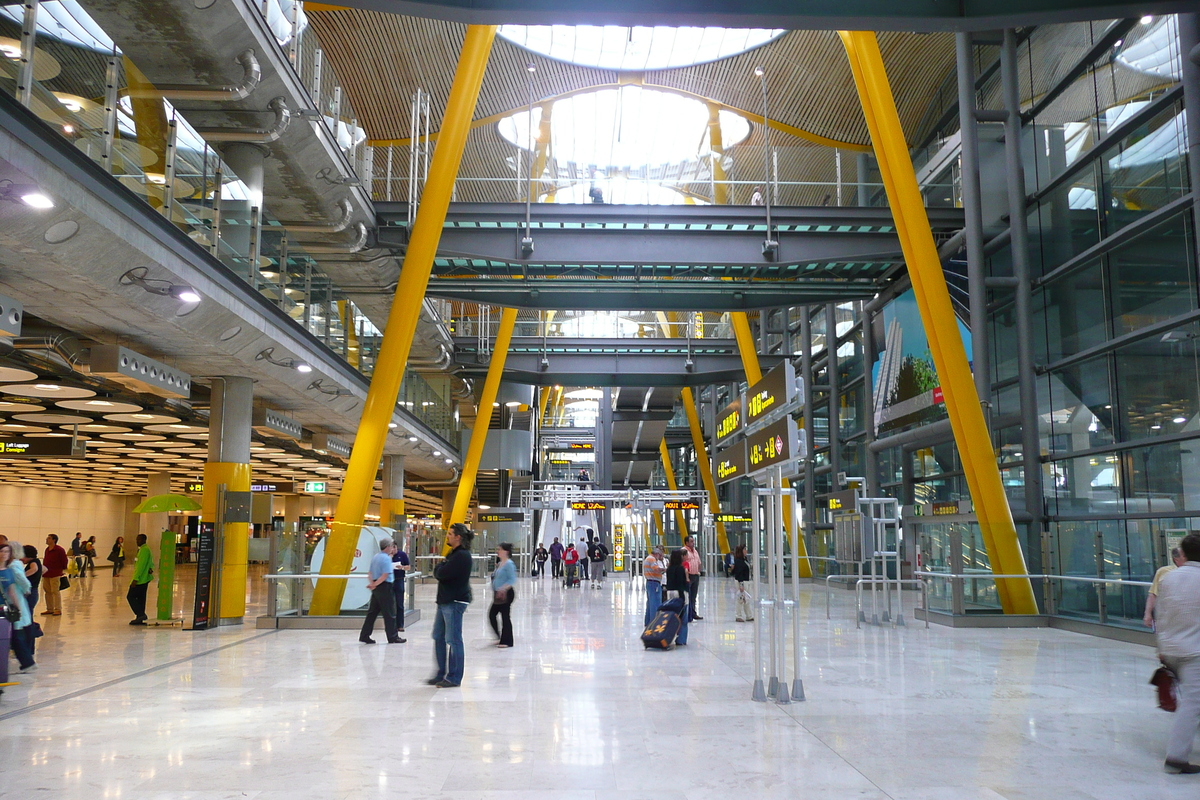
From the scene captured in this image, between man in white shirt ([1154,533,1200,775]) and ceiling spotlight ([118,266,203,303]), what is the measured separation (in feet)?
36.1

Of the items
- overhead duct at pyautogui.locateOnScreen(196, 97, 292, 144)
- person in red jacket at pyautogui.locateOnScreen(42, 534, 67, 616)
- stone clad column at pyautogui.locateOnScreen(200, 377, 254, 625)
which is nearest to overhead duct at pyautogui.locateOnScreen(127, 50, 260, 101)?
overhead duct at pyautogui.locateOnScreen(196, 97, 292, 144)

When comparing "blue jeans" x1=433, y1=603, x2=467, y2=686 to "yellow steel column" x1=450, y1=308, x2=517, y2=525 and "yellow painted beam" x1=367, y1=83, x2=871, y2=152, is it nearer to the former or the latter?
"yellow steel column" x1=450, y1=308, x2=517, y2=525

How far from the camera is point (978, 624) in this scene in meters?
17.3

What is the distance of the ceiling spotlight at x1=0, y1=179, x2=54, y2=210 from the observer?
Answer: 8.16 m

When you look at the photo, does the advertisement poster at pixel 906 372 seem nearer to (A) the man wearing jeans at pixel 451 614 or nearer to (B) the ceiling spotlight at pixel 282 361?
(B) the ceiling spotlight at pixel 282 361

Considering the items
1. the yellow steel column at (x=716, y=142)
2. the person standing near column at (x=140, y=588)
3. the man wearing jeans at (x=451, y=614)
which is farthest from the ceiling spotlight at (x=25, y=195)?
the yellow steel column at (x=716, y=142)

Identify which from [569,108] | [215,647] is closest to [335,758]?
[215,647]

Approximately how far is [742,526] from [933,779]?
121 feet

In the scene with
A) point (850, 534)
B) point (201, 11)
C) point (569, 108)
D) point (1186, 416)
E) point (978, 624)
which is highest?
point (569, 108)

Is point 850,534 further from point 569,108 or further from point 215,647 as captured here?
point 569,108

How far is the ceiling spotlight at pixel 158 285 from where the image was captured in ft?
36.2

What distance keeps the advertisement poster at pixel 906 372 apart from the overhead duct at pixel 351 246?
42.7ft

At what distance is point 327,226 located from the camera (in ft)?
64.0

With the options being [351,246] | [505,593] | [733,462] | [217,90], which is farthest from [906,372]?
[217,90]
